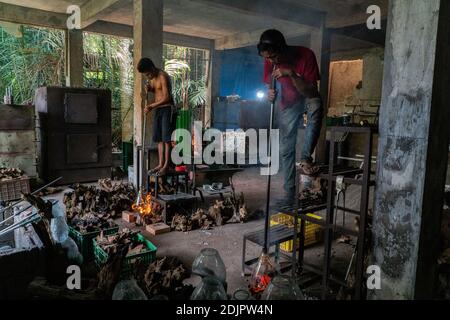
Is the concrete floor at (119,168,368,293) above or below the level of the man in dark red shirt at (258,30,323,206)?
below

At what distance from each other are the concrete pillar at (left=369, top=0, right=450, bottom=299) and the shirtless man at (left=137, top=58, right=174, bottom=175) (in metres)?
4.08

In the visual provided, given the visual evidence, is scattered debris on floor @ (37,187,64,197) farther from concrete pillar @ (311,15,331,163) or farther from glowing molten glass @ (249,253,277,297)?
concrete pillar @ (311,15,331,163)

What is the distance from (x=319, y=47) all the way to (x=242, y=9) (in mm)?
2544

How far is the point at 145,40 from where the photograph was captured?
22.1 ft

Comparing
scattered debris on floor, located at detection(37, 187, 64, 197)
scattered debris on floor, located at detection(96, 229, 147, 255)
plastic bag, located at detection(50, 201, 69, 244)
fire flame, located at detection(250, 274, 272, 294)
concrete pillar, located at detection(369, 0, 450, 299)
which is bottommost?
scattered debris on floor, located at detection(37, 187, 64, 197)

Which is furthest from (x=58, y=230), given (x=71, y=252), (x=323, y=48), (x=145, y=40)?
(x=323, y=48)

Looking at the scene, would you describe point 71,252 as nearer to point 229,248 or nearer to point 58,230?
point 58,230

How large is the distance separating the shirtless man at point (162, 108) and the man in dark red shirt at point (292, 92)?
2.29 meters

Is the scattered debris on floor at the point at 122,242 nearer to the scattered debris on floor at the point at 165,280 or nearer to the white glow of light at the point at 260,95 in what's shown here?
the scattered debris on floor at the point at 165,280

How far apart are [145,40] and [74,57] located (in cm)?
399

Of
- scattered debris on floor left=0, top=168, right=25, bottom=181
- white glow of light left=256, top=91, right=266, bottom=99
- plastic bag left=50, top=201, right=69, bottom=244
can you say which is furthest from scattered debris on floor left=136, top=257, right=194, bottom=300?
white glow of light left=256, top=91, right=266, bottom=99

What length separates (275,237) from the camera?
383cm

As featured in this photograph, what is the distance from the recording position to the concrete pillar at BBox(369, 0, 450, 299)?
2428 millimetres

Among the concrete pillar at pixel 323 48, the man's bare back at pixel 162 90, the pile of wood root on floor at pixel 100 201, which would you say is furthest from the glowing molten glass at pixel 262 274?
the concrete pillar at pixel 323 48
